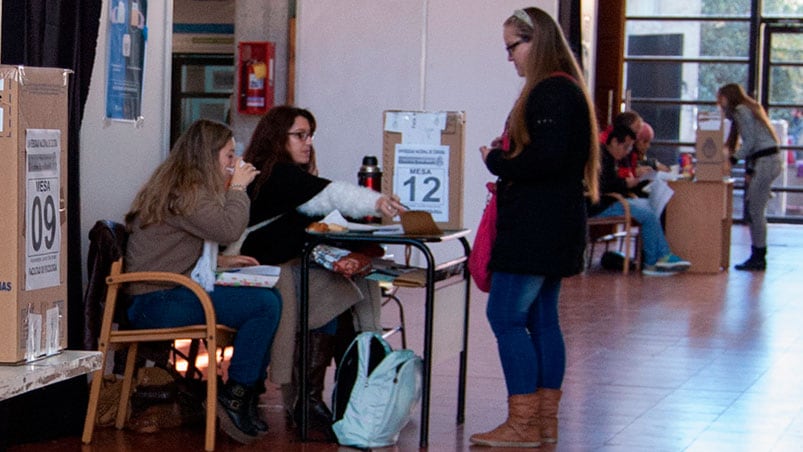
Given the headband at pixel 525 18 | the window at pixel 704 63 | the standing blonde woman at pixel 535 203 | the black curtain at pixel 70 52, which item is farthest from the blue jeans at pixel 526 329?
the window at pixel 704 63

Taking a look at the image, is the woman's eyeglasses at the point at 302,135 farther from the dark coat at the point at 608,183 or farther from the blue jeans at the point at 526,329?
the dark coat at the point at 608,183

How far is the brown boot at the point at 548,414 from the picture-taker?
4.69m

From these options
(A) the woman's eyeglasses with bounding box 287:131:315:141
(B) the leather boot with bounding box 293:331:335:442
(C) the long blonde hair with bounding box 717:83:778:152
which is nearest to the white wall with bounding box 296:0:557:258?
(C) the long blonde hair with bounding box 717:83:778:152

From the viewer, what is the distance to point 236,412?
4.55 meters

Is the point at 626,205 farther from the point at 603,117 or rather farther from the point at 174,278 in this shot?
the point at 174,278

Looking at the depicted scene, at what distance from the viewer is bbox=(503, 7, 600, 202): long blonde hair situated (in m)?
4.49

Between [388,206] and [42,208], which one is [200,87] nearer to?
[388,206]

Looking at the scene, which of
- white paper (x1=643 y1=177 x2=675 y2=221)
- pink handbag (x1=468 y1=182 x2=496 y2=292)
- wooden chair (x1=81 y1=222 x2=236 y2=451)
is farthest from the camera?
white paper (x1=643 y1=177 x2=675 y2=221)

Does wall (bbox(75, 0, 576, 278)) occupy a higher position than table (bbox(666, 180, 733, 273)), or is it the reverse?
wall (bbox(75, 0, 576, 278))

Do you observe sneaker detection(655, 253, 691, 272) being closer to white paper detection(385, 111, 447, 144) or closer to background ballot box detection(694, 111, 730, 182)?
background ballot box detection(694, 111, 730, 182)

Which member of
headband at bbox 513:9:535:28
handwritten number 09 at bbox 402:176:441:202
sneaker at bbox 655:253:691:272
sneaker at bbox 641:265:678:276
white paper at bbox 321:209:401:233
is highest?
headband at bbox 513:9:535:28

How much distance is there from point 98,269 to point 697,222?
682cm

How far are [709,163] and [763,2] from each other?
6.50m

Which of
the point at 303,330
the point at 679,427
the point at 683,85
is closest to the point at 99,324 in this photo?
the point at 303,330
